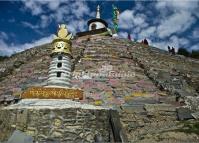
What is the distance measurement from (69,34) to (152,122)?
13.2ft

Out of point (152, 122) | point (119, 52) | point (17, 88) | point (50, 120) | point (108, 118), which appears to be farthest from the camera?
point (119, 52)

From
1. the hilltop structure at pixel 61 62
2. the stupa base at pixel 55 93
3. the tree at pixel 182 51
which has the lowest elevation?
the stupa base at pixel 55 93

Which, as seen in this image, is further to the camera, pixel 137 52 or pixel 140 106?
pixel 137 52

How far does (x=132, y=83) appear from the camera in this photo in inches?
598

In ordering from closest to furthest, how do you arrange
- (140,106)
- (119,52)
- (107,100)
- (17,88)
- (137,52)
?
(140,106), (107,100), (17,88), (119,52), (137,52)

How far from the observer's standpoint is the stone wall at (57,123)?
7.96 metres

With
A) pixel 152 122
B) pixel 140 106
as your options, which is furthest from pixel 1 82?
pixel 152 122

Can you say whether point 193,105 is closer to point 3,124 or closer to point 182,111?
point 182,111

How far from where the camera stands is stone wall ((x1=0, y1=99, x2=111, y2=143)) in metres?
7.96

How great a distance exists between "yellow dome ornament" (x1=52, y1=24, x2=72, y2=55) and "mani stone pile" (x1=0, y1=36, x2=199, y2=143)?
2386 mm

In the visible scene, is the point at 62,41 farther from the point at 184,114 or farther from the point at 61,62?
the point at 184,114

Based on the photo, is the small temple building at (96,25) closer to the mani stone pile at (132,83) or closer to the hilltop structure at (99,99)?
the mani stone pile at (132,83)

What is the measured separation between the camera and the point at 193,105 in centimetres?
1215

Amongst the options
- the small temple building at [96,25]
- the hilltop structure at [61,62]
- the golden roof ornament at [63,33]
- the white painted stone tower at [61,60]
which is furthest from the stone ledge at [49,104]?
the small temple building at [96,25]
